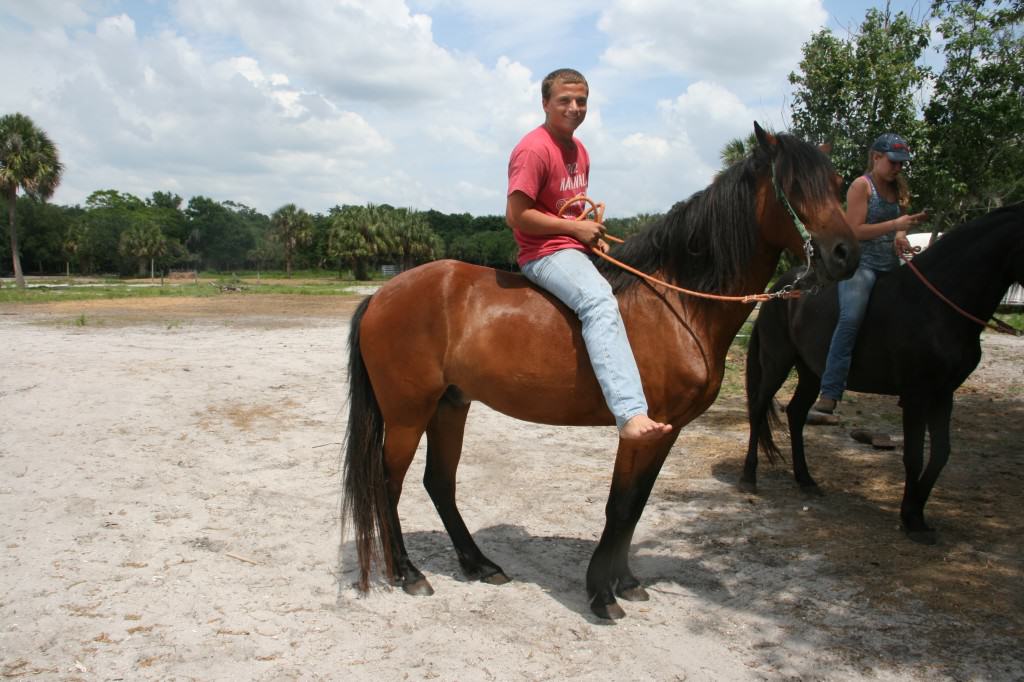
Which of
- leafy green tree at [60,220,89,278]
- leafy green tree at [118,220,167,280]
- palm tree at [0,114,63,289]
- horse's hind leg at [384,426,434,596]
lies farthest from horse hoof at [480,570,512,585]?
leafy green tree at [60,220,89,278]

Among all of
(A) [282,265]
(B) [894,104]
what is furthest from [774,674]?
(A) [282,265]

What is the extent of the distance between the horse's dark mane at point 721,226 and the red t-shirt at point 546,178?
1.12 ft

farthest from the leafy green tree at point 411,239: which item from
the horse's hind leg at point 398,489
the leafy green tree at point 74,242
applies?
the horse's hind leg at point 398,489

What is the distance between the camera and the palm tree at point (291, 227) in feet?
260

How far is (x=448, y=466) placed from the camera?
164 inches

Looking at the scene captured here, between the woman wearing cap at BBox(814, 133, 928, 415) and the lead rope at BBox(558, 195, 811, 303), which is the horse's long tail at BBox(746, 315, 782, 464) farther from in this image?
the lead rope at BBox(558, 195, 811, 303)

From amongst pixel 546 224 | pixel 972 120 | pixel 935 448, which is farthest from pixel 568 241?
pixel 972 120

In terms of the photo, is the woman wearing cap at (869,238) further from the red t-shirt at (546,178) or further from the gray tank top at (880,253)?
the red t-shirt at (546,178)

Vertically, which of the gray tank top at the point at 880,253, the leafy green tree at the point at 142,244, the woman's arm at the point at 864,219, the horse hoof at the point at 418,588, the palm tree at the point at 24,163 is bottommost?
the horse hoof at the point at 418,588

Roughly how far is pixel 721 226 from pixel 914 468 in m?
2.52

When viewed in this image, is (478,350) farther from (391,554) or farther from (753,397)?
(753,397)

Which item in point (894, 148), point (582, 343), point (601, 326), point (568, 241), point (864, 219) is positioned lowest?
point (582, 343)

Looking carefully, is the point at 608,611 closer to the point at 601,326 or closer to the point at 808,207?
the point at 601,326

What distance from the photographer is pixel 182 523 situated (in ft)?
15.0
